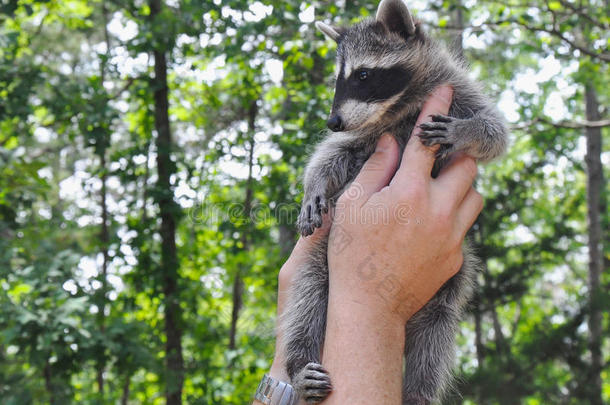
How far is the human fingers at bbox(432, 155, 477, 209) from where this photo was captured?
2445 millimetres

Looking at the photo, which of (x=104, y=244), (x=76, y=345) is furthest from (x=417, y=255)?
(x=104, y=244)

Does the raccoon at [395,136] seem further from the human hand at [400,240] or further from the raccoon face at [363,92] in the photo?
the human hand at [400,240]

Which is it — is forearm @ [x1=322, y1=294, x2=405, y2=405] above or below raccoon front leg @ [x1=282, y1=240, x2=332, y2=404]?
above

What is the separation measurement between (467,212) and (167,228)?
3461 mm

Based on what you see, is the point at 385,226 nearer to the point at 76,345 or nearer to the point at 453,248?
the point at 453,248

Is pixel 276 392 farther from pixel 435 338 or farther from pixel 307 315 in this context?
pixel 435 338

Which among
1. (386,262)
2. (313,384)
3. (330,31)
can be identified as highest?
(330,31)

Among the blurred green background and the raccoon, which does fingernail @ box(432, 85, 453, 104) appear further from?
the blurred green background

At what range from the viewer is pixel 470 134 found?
291 cm

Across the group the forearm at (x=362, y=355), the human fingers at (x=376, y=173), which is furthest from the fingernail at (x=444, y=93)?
the forearm at (x=362, y=355)

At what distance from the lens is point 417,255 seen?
226 cm

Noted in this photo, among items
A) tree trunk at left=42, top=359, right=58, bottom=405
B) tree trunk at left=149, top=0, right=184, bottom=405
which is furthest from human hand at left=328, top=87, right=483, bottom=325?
tree trunk at left=42, top=359, right=58, bottom=405

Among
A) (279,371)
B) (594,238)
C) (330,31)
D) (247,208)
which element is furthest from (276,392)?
(594,238)

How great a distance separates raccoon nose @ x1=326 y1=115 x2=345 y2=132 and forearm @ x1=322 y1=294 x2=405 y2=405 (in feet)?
3.46
